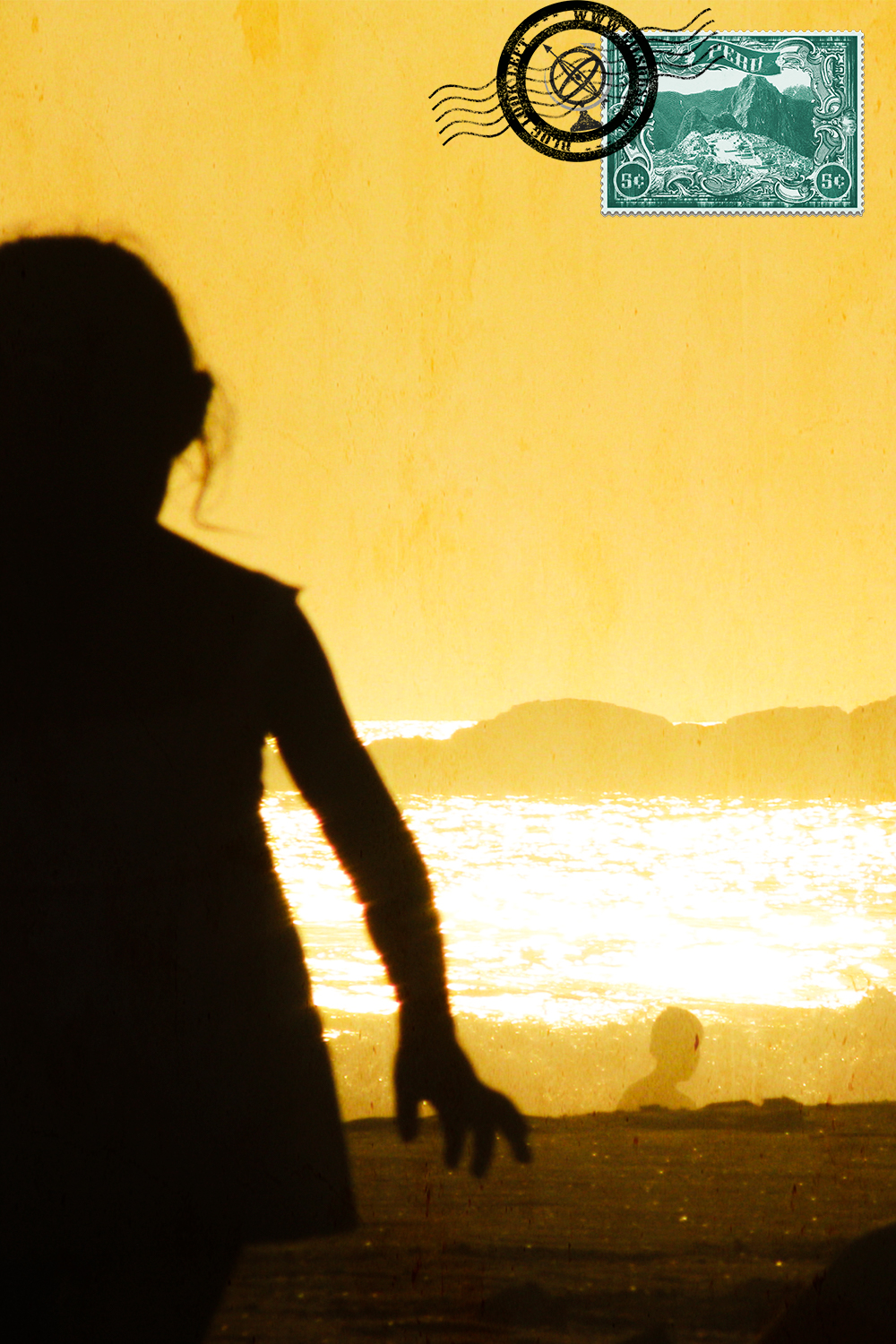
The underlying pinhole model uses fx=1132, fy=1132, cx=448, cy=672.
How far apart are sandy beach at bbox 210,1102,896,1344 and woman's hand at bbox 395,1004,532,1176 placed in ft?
0.08

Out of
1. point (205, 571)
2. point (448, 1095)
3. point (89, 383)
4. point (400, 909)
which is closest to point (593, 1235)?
point (448, 1095)

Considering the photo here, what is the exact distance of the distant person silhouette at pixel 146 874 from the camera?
5.70ft

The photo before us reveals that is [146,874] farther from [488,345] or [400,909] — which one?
[488,345]

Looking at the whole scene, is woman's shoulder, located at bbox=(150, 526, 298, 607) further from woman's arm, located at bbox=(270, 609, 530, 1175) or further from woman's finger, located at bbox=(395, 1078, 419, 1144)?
woman's finger, located at bbox=(395, 1078, 419, 1144)

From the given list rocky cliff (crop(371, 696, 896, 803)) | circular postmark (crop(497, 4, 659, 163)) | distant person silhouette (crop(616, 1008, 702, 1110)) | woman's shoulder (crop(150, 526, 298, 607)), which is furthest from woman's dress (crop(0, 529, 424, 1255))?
circular postmark (crop(497, 4, 659, 163))

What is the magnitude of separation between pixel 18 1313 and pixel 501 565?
1.38 m

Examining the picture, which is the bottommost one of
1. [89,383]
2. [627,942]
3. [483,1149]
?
[483,1149]

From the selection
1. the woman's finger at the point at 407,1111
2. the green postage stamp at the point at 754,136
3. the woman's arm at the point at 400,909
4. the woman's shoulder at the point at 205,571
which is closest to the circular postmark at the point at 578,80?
the green postage stamp at the point at 754,136

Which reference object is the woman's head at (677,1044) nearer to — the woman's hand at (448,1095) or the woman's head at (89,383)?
the woman's hand at (448,1095)

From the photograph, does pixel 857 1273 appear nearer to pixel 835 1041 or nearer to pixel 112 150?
pixel 835 1041

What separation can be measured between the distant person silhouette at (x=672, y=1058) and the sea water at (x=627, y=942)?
0.01 metres

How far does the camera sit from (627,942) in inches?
70.2

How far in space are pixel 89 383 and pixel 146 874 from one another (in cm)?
78

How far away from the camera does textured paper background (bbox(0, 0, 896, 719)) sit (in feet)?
5.88
